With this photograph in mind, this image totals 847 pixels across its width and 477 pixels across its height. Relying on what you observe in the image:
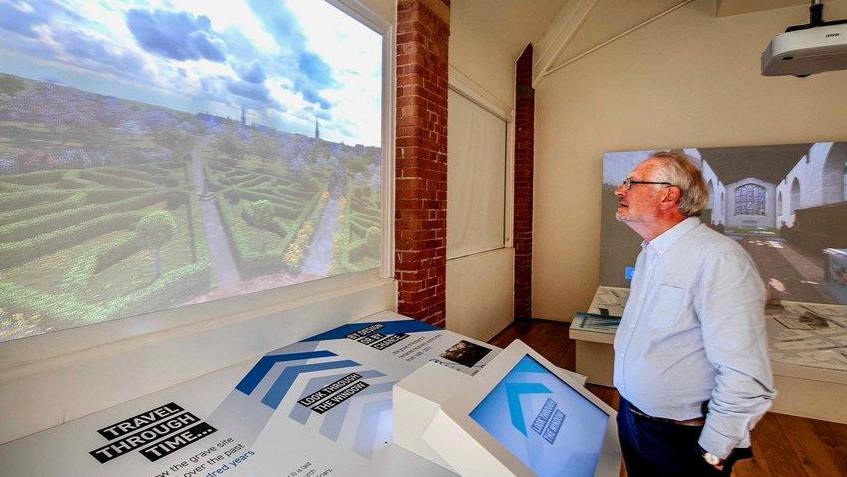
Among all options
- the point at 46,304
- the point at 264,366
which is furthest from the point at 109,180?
the point at 264,366

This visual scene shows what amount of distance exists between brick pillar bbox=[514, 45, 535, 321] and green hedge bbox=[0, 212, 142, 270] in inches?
176

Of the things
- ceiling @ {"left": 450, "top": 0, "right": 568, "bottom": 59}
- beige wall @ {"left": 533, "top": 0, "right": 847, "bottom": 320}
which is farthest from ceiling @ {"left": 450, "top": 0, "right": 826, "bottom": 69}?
beige wall @ {"left": 533, "top": 0, "right": 847, "bottom": 320}

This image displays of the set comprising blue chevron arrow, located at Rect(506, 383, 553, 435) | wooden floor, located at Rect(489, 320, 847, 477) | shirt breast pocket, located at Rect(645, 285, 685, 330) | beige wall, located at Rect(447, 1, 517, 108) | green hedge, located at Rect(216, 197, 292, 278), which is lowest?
wooden floor, located at Rect(489, 320, 847, 477)

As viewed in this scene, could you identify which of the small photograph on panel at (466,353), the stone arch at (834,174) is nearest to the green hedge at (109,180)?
the small photograph on panel at (466,353)

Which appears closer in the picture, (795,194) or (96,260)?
(96,260)

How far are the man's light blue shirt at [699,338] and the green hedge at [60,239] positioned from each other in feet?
6.25

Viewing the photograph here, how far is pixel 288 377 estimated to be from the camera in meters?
1.81

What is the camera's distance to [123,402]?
60.1 inches

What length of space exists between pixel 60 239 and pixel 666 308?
204 centimetres

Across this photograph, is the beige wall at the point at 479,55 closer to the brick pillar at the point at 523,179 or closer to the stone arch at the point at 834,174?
the brick pillar at the point at 523,179

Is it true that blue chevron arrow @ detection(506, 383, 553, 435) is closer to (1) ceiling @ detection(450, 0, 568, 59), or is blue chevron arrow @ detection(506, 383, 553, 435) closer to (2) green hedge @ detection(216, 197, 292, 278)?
(2) green hedge @ detection(216, 197, 292, 278)

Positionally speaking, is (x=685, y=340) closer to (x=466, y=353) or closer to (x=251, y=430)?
(x=466, y=353)

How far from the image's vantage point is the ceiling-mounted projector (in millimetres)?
2016

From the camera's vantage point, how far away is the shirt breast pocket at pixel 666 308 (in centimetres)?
145
